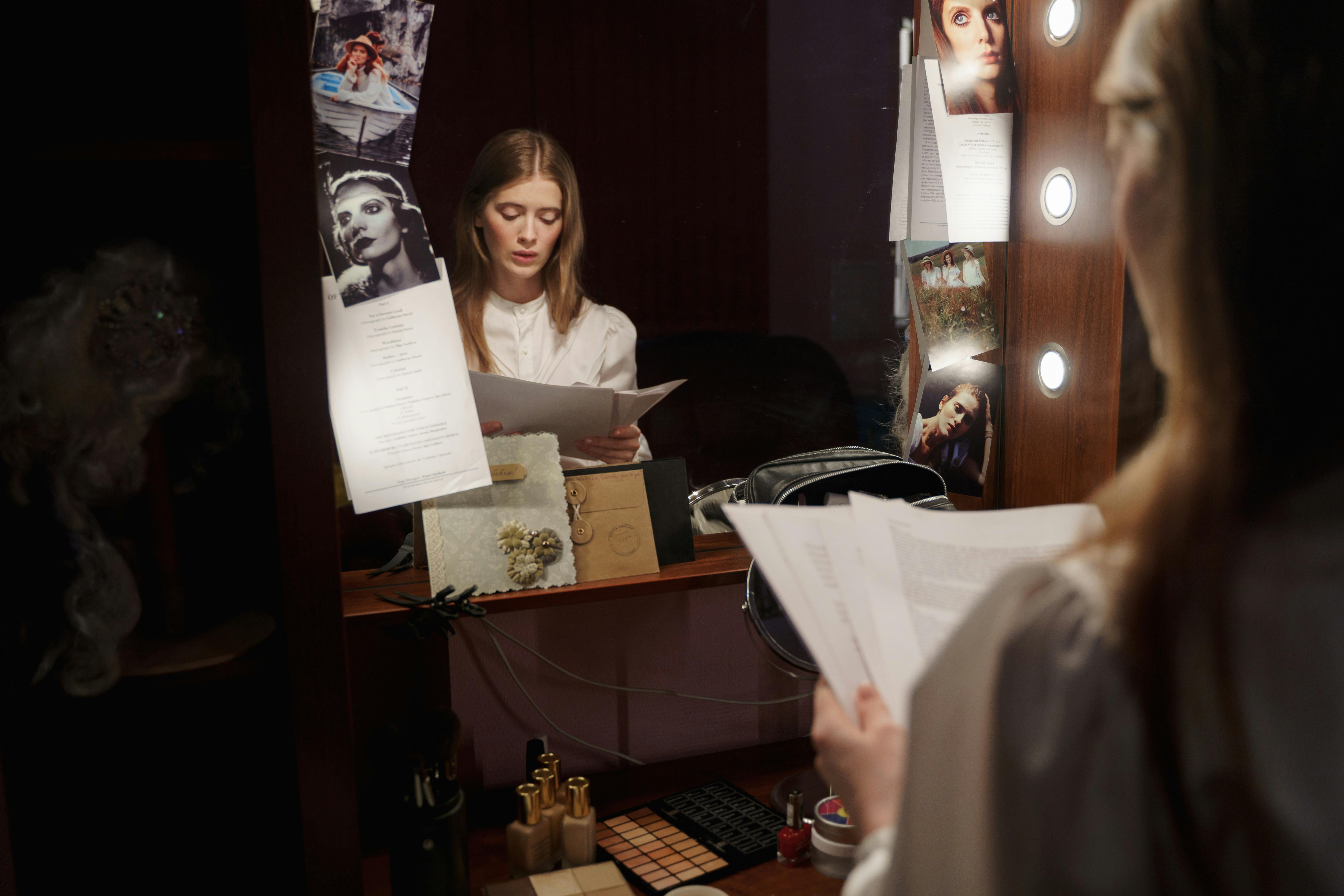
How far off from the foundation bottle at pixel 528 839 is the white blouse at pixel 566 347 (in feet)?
1.41

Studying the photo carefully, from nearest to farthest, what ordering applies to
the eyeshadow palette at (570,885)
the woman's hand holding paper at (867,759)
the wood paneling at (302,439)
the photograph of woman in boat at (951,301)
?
the woman's hand holding paper at (867,759) < the wood paneling at (302,439) < the eyeshadow palette at (570,885) < the photograph of woman in boat at (951,301)

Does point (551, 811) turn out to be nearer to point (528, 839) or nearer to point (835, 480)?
point (528, 839)

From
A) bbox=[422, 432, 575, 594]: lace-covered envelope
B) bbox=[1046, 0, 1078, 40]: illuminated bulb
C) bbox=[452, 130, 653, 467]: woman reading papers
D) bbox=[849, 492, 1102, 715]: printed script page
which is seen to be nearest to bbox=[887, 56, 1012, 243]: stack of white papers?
bbox=[1046, 0, 1078, 40]: illuminated bulb

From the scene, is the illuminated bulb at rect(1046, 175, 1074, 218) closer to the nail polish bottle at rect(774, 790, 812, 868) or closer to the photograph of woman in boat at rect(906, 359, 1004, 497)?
the photograph of woman in boat at rect(906, 359, 1004, 497)

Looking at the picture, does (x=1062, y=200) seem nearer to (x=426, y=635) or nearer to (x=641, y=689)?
(x=641, y=689)

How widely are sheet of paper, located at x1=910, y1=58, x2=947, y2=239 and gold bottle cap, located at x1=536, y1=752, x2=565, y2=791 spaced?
3.17 ft

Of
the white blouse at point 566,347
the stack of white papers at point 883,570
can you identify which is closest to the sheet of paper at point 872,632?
the stack of white papers at point 883,570

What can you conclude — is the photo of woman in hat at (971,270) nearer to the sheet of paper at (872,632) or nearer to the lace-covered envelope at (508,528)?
the lace-covered envelope at (508,528)

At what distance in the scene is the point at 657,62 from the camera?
4.10 ft

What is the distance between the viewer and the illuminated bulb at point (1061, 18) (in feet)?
4.43

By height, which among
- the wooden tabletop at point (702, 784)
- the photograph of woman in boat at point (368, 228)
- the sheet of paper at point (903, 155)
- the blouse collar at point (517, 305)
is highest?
the sheet of paper at point (903, 155)

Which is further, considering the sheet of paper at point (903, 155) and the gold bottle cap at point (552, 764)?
the sheet of paper at point (903, 155)

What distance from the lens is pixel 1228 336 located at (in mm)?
406

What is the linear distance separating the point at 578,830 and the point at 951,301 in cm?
97
